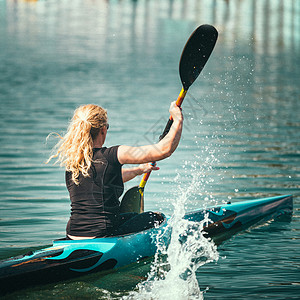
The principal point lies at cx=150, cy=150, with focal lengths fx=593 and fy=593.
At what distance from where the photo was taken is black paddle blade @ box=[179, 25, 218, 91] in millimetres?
6199

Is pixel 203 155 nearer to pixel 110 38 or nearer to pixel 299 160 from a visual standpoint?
pixel 299 160

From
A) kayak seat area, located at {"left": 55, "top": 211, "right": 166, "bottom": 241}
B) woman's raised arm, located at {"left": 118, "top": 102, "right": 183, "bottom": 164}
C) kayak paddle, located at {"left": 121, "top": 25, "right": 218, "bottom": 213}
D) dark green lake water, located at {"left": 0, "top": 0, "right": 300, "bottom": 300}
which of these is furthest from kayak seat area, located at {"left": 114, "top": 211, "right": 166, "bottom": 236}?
kayak paddle, located at {"left": 121, "top": 25, "right": 218, "bottom": 213}

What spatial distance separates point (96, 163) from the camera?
16.6 feet

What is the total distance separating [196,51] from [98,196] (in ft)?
6.93

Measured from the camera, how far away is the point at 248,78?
86.7 ft

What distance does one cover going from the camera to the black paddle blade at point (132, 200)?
21.7 ft

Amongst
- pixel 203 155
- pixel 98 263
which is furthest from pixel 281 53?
pixel 98 263

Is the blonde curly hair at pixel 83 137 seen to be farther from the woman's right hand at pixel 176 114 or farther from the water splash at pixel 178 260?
the water splash at pixel 178 260

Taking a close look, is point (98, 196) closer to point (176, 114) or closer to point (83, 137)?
point (83, 137)

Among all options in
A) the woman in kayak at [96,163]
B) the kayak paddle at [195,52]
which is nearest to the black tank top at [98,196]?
the woman in kayak at [96,163]

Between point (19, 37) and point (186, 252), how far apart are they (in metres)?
44.9

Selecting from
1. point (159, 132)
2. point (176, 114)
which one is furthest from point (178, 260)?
point (159, 132)

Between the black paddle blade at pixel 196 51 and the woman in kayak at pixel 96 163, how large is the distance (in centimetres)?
115

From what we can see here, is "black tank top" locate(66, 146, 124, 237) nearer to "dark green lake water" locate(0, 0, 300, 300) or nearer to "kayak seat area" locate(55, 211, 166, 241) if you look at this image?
"kayak seat area" locate(55, 211, 166, 241)
